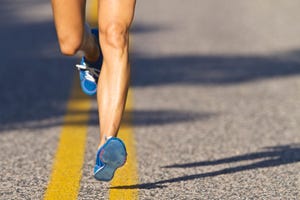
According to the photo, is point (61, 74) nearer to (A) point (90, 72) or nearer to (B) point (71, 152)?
(B) point (71, 152)

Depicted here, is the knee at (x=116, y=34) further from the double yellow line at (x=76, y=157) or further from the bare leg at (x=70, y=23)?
the double yellow line at (x=76, y=157)

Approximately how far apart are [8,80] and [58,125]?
7.99 ft

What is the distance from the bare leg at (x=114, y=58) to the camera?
5.73 m

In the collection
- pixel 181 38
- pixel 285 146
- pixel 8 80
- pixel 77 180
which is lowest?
pixel 181 38

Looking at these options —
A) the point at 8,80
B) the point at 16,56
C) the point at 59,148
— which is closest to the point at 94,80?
the point at 59,148

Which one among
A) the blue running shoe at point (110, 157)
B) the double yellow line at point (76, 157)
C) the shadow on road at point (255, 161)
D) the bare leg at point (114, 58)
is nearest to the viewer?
the blue running shoe at point (110, 157)

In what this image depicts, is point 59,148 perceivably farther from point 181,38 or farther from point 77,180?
point 181,38

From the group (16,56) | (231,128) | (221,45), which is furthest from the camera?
(221,45)

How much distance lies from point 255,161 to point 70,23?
165 cm

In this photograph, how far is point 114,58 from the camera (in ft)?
19.0

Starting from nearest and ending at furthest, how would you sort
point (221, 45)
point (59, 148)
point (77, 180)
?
1. point (77, 180)
2. point (59, 148)
3. point (221, 45)

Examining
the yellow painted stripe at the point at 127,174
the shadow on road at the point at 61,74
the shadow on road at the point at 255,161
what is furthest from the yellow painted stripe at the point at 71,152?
the shadow on road at the point at 255,161

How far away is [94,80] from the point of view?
6.45 m

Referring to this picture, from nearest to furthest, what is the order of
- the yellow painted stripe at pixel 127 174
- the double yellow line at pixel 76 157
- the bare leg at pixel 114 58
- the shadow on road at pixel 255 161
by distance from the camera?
the bare leg at pixel 114 58
the yellow painted stripe at pixel 127 174
the double yellow line at pixel 76 157
the shadow on road at pixel 255 161
